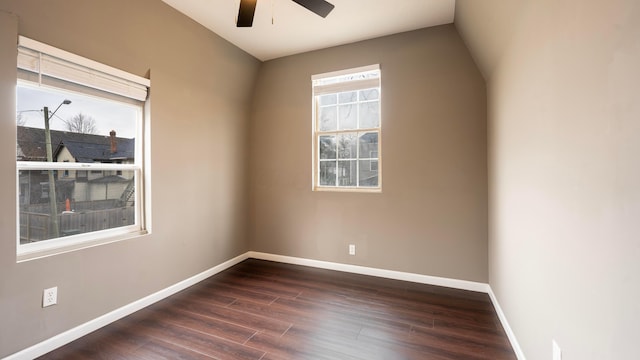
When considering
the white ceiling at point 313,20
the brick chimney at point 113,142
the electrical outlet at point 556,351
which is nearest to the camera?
the electrical outlet at point 556,351

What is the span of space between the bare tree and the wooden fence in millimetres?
673

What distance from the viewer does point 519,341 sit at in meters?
1.87

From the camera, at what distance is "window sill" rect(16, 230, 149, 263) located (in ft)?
6.22

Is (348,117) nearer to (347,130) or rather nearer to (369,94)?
(347,130)

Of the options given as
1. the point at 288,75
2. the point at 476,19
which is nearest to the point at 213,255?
the point at 288,75

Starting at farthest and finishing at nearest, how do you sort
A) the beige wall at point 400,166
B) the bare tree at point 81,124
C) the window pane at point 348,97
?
the window pane at point 348,97, the beige wall at point 400,166, the bare tree at point 81,124

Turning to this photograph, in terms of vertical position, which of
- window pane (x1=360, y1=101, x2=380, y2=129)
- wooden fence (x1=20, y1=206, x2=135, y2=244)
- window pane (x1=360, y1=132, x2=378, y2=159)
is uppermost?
window pane (x1=360, y1=101, x2=380, y2=129)

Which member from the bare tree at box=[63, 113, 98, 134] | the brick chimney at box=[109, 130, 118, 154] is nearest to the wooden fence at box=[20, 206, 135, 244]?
the brick chimney at box=[109, 130, 118, 154]

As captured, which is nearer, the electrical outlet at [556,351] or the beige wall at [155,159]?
the electrical outlet at [556,351]

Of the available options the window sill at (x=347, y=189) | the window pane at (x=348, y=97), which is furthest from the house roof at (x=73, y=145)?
the window pane at (x=348, y=97)

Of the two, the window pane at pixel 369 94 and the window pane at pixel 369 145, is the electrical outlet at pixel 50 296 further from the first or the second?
the window pane at pixel 369 94

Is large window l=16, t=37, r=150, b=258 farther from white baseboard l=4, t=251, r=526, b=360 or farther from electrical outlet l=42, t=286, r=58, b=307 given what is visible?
white baseboard l=4, t=251, r=526, b=360

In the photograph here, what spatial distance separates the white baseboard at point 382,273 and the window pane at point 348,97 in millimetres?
2141

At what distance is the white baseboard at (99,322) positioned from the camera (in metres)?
1.87
